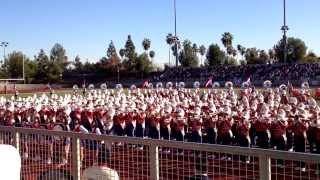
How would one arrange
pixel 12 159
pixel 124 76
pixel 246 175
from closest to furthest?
1. pixel 12 159
2. pixel 246 175
3. pixel 124 76

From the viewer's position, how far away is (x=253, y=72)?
68688 millimetres

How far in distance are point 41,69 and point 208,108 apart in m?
81.6

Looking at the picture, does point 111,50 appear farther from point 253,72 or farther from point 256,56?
point 253,72

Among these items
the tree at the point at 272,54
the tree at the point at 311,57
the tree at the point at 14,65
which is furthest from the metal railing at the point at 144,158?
the tree at the point at 14,65

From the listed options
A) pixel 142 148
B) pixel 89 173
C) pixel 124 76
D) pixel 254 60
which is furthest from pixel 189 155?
pixel 254 60

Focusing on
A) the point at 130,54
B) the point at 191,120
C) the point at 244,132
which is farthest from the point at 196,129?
the point at 130,54

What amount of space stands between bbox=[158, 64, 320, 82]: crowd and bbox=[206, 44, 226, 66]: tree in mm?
17006

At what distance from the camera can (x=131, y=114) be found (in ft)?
65.5

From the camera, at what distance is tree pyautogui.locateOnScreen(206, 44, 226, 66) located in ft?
318

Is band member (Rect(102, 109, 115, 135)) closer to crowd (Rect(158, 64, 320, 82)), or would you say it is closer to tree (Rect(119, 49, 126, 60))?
crowd (Rect(158, 64, 320, 82))

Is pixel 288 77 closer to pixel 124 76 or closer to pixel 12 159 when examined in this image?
pixel 124 76

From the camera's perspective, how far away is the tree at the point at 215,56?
9694 centimetres

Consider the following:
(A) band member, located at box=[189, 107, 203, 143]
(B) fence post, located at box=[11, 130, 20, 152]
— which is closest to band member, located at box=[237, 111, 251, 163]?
(A) band member, located at box=[189, 107, 203, 143]

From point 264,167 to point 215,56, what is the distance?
9359 cm
